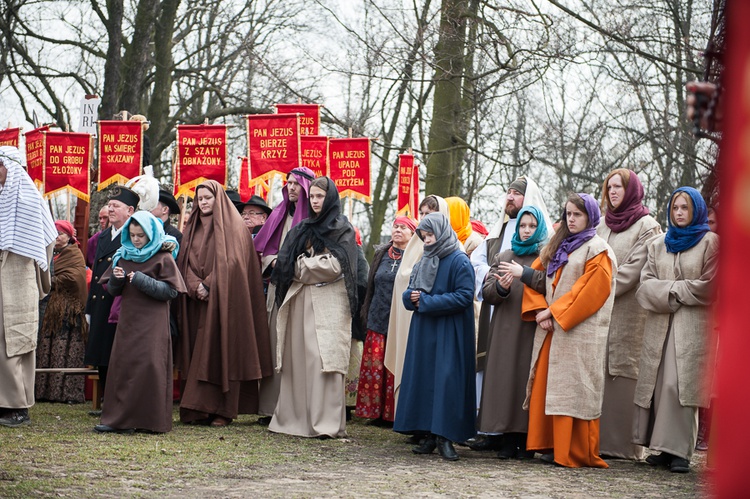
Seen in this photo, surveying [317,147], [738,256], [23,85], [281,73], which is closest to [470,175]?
[281,73]

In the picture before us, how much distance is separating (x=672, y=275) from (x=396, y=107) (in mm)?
18557

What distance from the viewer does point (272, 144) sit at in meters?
11.9

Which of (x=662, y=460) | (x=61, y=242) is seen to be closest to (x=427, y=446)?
(x=662, y=460)

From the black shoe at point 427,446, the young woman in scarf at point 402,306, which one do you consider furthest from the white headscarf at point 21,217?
the black shoe at point 427,446

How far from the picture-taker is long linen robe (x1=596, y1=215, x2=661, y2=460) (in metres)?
7.33

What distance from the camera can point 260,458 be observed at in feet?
22.0

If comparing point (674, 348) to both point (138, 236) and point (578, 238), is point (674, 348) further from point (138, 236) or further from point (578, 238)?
point (138, 236)

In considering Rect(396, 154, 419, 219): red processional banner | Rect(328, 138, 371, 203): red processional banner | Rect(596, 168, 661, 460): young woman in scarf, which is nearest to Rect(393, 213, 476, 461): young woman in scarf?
Rect(596, 168, 661, 460): young woman in scarf

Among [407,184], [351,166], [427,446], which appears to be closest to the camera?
[427,446]

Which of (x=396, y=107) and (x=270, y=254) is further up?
(x=396, y=107)

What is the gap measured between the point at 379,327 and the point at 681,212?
3.21 meters

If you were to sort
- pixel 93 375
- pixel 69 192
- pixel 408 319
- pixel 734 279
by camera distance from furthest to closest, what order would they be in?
pixel 69 192 → pixel 93 375 → pixel 408 319 → pixel 734 279

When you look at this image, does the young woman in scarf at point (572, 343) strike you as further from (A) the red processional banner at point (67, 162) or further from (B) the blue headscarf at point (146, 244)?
(A) the red processional banner at point (67, 162)

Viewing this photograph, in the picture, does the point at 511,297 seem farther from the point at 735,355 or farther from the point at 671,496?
the point at 735,355
